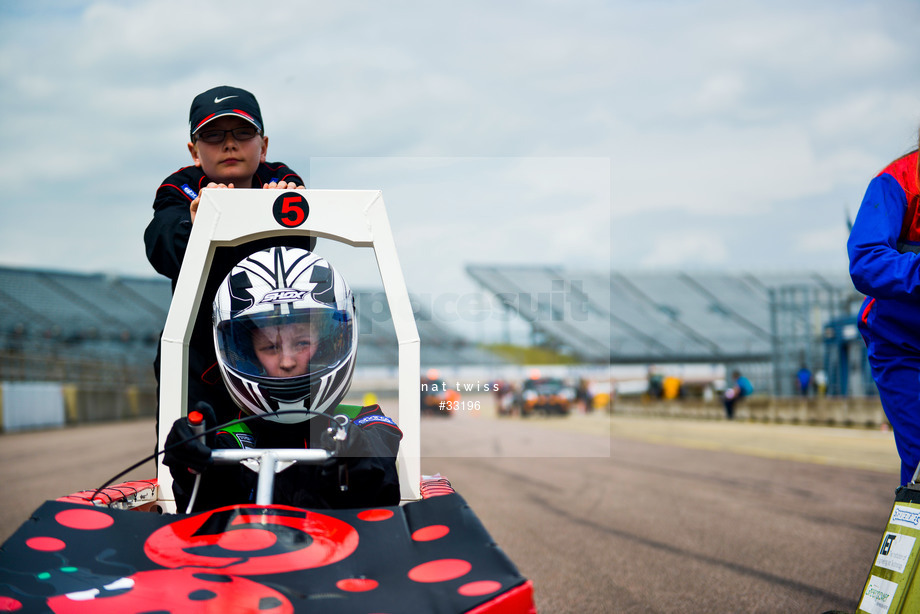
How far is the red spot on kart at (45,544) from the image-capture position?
190cm

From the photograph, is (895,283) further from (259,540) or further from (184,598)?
(184,598)

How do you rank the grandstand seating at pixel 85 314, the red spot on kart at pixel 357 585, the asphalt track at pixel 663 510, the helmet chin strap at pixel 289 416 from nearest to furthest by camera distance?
the red spot on kart at pixel 357 585, the helmet chin strap at pixel 289 416, the asphalt track at pixel 663 510, the grandstand seating at pixel 85 314

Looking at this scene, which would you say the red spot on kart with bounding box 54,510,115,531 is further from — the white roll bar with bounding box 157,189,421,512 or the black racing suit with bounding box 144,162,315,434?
the black racing suit with bounding box 144,162,315,434

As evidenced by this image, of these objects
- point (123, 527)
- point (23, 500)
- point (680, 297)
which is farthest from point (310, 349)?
point (680, 297)

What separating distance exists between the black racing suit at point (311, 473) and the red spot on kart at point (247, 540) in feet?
1.19

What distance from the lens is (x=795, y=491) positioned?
902 cm

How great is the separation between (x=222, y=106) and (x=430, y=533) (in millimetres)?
1989

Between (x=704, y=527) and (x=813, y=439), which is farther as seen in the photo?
(x=813, y=439)

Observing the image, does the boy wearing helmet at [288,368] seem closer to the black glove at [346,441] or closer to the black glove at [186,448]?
the black glove at [346,441]

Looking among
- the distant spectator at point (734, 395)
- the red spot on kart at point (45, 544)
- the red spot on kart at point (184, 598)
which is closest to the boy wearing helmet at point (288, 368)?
the red spot on kart at point (45, 544)

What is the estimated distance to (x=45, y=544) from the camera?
1910 mm

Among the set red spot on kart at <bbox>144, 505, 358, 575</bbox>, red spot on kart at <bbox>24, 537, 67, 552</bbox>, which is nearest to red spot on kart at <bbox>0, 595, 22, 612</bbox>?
red spot on kart at <bbox>24, 537, 67, 552</bbox>

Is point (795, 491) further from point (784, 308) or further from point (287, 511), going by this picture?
point (784, 308)

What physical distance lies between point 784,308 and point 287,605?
2982 cm
